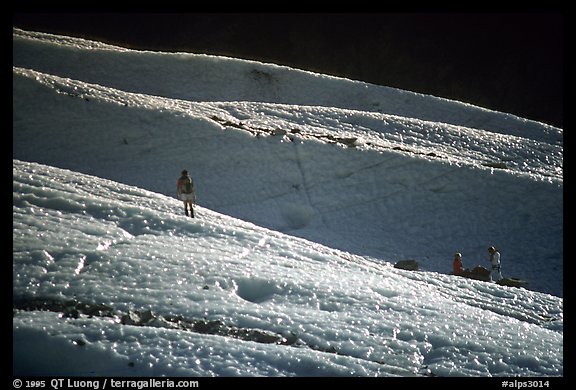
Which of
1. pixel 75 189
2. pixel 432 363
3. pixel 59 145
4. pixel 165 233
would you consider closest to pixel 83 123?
pixel 59 145

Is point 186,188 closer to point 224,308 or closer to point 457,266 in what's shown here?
point 224,308

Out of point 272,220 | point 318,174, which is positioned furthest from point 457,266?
point 318,174

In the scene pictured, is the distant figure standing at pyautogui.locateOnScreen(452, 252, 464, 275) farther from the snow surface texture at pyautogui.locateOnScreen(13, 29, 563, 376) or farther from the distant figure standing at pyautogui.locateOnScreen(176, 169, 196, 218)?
the distant figure standing at pyautogui.locateOnScreen(176, 169, 196, 218)

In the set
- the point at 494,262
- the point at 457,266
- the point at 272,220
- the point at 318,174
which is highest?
the point at 318,174

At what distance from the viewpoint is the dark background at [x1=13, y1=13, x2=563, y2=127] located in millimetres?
82125

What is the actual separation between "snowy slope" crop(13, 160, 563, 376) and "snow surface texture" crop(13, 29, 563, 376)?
40 mm

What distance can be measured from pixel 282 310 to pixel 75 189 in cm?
678

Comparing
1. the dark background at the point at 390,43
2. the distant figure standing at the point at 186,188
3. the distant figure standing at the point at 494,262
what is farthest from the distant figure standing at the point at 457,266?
the dark background at the point at 390,43

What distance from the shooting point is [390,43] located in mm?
86562

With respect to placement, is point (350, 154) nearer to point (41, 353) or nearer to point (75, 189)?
point (75, 189)

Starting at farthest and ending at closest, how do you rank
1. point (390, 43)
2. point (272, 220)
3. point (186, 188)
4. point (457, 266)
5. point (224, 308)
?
Result: point (390, 43) → point (272, 220) → point (457, 266) → point (186, 188) → point (224, 308)

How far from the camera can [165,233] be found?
14656mm

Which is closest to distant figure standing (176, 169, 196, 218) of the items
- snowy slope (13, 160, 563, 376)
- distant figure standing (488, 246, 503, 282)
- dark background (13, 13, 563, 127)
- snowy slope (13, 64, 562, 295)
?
snowy slope (13, 160, 563, 376)

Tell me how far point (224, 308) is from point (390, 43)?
7883cm
